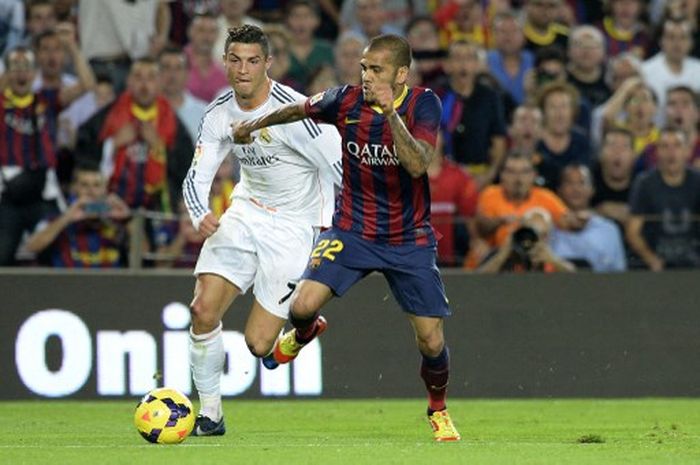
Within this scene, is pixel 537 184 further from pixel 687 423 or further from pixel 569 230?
pixel 687 423

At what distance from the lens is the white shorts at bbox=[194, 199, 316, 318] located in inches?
399

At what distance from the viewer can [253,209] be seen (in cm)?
1037

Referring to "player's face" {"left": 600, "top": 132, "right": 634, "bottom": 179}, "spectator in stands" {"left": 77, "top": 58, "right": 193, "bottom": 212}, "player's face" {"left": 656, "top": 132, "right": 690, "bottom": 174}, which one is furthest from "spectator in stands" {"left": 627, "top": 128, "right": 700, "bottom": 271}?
"spectator in stands" {"left": 77, "top": 58, "right": 193, "bottom": 212}

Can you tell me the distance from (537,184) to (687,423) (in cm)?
405

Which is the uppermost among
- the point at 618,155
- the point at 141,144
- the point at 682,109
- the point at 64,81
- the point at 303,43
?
the point at 303,43

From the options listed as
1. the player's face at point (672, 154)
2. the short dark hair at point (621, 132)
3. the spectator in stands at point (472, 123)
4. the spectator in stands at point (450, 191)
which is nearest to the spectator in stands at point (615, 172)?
the short dark hair at point (621, 132)

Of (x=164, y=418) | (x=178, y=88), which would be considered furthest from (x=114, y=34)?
(x=164, y=418)

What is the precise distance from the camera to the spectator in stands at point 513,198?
13.8 metres

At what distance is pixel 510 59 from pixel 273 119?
25.1ft

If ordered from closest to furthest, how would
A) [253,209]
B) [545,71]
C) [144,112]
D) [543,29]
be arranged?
1. [253,209]
2. [144,112]
3. [545,71]
4. [543,29]

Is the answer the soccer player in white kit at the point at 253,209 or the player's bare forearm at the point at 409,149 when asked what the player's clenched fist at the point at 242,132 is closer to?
the soccer player in white kit at the point at 253,209

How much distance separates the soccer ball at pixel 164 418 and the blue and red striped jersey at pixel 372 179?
142 centimetres

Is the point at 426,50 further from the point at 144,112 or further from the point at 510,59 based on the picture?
the point at 144,112

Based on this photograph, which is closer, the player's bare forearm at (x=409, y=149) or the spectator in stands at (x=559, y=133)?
the player's bare forearm at (x=409, y=149)
